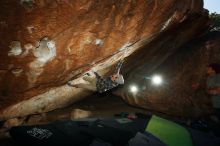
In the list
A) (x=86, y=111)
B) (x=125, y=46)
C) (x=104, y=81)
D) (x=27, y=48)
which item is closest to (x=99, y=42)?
(x=125, y=46)

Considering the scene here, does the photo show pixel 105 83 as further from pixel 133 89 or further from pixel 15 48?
pixel 15 48

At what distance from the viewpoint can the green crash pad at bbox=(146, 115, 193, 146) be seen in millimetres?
4258

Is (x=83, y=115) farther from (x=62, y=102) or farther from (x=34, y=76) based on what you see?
(x=34, y=76)

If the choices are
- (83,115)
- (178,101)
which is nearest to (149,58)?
(178,101)

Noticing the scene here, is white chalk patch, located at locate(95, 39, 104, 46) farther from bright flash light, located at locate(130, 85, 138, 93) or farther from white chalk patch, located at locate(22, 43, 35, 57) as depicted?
bright flash light, located at locate(130, 85, 138, 93)

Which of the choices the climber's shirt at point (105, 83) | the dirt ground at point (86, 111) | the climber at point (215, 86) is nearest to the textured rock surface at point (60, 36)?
the climber's shirt at point (105, 83)

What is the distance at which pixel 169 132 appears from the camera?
468 centimetres

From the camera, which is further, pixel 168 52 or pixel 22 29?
pixel 168 52

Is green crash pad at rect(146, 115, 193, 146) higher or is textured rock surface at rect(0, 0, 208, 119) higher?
textured rock surface at rect(0, 0, 208, 119)

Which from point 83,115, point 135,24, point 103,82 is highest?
point 135,24

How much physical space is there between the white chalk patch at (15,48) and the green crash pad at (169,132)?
2.97 m

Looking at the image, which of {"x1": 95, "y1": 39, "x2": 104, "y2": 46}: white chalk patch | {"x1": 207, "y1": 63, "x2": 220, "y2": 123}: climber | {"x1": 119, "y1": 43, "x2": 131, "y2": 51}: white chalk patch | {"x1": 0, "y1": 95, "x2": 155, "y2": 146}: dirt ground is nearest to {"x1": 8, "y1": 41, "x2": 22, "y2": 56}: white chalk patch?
{"x1": 95, "y1": 39, "x2": 104, "y2": 46}: white chalk patch

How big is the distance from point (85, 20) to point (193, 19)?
403cm

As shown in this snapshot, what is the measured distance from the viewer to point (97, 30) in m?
4.09
